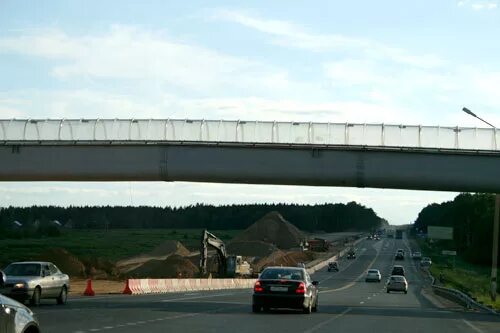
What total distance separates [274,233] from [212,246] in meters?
96.4

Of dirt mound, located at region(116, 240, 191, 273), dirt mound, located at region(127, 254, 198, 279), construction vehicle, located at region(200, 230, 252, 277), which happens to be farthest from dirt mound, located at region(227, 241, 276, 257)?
construction vehicle, located at region(200, 230, 252, 277)

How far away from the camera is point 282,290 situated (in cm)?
2827

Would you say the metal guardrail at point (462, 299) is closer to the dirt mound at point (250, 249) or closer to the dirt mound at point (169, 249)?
the dirt mound at point (169, 249)

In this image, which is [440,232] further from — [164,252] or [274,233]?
[274,233]

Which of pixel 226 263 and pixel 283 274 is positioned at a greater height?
pixel 283 274

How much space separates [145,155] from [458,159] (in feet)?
46.4

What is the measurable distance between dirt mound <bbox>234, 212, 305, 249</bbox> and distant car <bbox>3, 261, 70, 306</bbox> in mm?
127928

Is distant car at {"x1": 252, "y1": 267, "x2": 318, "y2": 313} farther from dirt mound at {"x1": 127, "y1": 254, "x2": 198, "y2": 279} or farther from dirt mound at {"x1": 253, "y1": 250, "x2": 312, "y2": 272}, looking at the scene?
dirt mound at {"x1": 253, "y1": 250, "x2": 312, "y2": 272}

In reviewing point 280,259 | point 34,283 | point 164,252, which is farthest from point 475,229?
point 34,283

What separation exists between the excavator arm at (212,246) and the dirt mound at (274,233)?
84.4 metres

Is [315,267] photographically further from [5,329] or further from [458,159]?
[5,329]

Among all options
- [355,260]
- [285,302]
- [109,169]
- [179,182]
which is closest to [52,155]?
[109,169]

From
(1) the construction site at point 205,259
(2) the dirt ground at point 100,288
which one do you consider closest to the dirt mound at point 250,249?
(1) the construction site at point 205,259

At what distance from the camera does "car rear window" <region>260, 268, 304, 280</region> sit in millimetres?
28516
